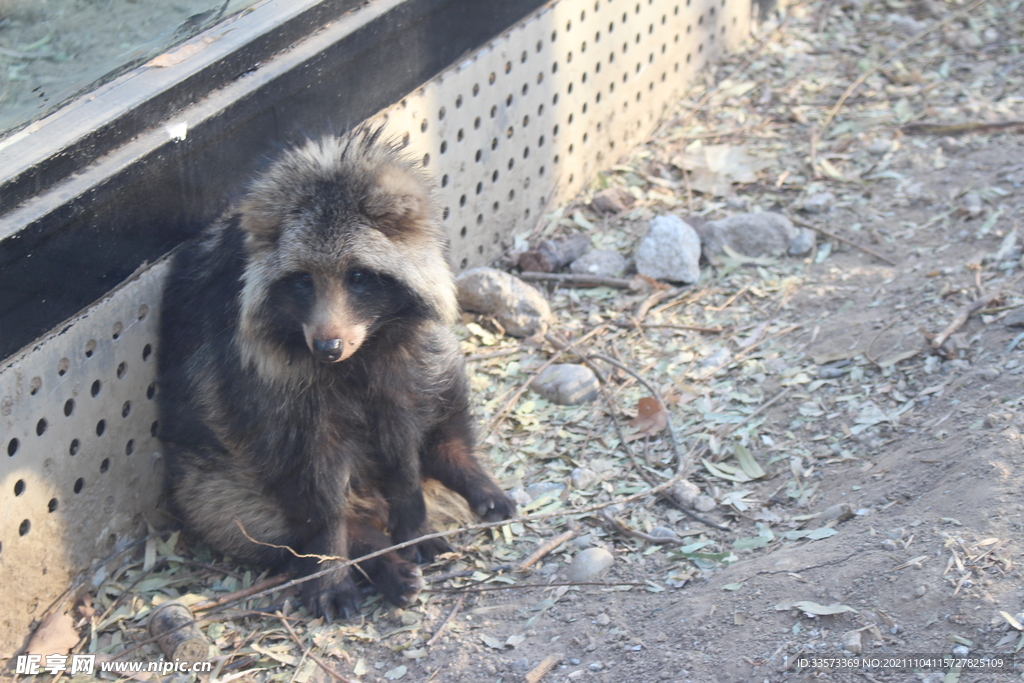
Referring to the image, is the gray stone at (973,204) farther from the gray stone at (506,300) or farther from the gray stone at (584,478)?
the gray stone at (584,478)

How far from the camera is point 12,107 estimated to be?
9.19 feet

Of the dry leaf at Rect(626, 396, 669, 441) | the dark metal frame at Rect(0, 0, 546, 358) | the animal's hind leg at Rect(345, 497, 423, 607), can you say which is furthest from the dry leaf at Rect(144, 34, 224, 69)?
the dry leaf at Rect(626, 396, 669, 441)

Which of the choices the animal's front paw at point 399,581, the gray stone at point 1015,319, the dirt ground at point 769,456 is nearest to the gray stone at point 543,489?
the dirt ground at point 769,456

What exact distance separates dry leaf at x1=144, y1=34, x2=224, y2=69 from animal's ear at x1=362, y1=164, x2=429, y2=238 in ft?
2.81

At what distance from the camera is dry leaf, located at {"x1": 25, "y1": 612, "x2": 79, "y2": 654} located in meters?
2.64

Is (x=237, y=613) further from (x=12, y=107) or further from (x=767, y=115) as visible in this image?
(x=767, y=115)

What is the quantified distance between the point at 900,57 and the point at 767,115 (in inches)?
37.3

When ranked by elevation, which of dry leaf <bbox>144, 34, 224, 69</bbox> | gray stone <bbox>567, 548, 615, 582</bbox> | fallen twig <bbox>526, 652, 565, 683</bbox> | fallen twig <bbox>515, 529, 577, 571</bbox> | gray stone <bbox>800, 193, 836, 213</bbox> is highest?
dry leaf <bbox>144, 34, 224, 69</bbox>

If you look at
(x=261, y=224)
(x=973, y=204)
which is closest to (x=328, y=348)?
(x=261, y=224)

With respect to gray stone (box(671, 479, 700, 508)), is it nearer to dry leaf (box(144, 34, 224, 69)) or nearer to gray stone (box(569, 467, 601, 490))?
gray stone (box(569, 467, 601, 490))

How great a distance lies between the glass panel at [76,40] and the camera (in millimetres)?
2869

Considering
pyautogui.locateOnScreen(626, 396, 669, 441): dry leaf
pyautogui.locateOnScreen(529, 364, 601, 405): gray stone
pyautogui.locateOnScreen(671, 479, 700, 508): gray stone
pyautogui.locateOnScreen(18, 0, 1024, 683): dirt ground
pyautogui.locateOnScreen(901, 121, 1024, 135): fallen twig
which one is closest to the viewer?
pyautogui.locateOnScreen(18, 0, 1024, 683): dirt ground

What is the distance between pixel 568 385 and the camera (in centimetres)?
354

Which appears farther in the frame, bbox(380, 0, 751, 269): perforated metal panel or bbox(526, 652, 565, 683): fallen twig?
bbox(380, 0, 751, 269): perforated metal panel
